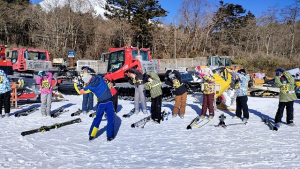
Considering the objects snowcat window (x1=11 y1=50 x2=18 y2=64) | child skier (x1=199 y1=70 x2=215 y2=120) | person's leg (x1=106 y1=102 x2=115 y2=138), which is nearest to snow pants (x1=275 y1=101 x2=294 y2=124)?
child skier (x1=199 y1=70 x2=215 y2=120)

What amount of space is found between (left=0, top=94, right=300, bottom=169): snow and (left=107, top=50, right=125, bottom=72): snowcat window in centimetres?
587

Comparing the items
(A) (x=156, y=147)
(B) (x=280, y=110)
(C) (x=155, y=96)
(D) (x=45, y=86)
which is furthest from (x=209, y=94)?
(D) (x=45, y=86)

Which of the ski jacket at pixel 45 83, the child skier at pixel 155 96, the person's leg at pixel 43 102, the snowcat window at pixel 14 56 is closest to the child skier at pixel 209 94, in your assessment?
the child skier at pixel 155 96

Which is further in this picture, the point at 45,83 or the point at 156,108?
the point at 45,83

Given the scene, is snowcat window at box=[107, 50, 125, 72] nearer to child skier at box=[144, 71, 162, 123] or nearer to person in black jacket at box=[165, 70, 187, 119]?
person in black jacket at box=[165, 70, 187, 119]

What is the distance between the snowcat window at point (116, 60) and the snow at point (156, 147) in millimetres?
5869

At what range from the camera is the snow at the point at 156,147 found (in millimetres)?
4266

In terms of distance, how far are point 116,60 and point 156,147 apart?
28.4 feet

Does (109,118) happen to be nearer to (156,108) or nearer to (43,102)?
(156,108)

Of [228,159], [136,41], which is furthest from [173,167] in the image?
[136,41]

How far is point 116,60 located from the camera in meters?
13.3

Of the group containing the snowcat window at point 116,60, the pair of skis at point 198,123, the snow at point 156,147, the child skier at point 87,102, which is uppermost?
the snowcat window at point 116,60

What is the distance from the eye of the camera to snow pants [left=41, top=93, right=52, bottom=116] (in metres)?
8.34

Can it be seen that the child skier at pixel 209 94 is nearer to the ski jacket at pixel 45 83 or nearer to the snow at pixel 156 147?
the snow at pixel 156 147
